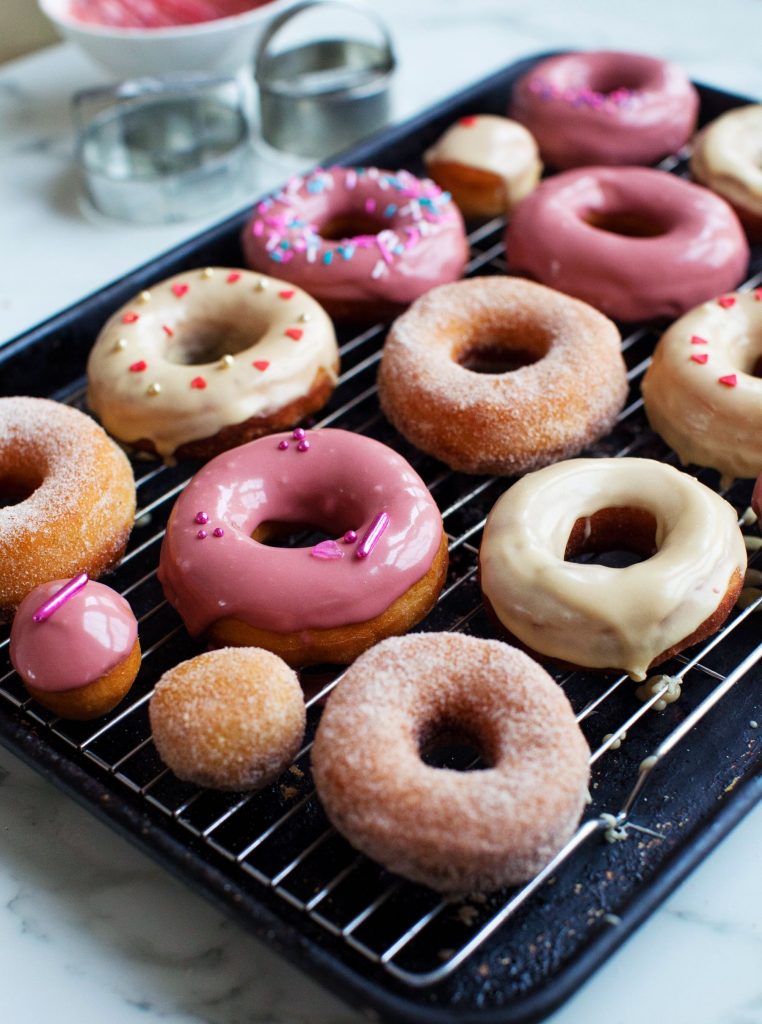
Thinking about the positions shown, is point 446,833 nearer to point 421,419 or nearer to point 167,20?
point 421,419

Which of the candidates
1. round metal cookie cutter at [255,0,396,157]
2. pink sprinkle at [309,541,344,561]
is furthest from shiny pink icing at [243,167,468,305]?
pink sprinkle at [309,541,344,561]

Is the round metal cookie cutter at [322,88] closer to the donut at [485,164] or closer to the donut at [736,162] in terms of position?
the donut at [485,164]

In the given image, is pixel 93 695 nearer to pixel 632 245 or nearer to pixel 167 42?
pixel 632 245

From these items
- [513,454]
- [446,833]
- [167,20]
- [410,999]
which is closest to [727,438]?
[513,454]

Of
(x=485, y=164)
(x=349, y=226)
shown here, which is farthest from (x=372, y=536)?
(x=485, y=164)

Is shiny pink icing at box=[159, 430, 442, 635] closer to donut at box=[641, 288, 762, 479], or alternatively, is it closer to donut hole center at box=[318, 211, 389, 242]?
donut at box=[641, 288, 762, 479]
